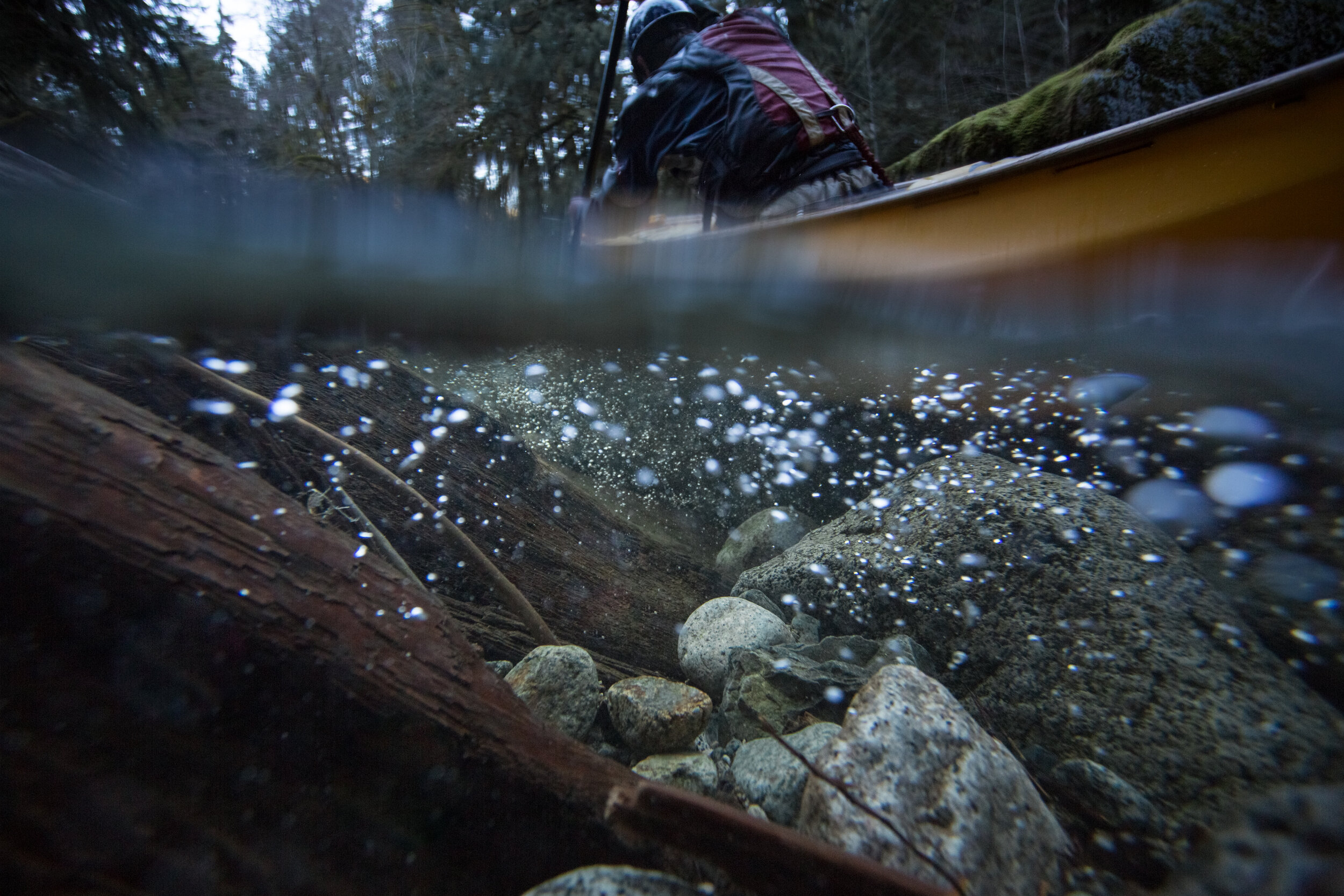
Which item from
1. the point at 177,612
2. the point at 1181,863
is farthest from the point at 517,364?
the point at 1181,863

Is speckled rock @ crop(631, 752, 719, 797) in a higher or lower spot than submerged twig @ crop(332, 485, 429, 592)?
lower

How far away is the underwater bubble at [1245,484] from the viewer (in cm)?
133

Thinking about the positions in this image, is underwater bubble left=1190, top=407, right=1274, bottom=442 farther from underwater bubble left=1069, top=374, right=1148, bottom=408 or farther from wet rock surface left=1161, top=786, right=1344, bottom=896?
wet rock surface left=1161, top=786, right=1344, bottom=896

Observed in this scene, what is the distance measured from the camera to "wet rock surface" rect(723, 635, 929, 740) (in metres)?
1.11

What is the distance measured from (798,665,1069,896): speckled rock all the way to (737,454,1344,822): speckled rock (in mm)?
216

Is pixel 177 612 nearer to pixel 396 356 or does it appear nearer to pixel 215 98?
pixel 396 356

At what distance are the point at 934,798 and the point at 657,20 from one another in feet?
15.1

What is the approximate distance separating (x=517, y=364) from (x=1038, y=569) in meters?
1.88

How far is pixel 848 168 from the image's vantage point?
2.98 m

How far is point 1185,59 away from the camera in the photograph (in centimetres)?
211

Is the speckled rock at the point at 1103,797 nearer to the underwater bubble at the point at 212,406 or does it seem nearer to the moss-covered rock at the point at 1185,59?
the underwater bubble at the point at 212,406

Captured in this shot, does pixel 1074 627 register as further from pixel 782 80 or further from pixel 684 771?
pixel 782 80

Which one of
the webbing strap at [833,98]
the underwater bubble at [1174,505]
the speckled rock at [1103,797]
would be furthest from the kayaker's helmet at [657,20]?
the speckled rock at [1103,797]

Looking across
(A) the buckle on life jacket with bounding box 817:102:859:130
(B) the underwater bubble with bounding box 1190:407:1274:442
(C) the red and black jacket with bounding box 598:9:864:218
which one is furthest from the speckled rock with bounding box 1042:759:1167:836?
(A) the buckle on life jacket with bounding box 817:102:859:130
